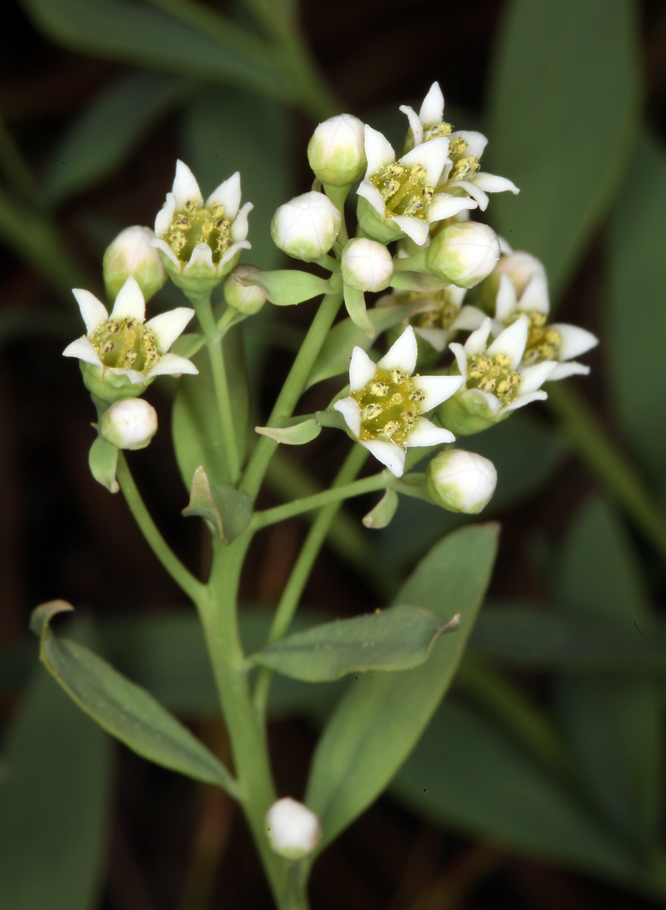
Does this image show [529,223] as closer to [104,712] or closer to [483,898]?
[104,712]

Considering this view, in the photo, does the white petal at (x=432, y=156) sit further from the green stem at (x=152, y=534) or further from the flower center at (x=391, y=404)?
the green stem at (x=152, y=534)

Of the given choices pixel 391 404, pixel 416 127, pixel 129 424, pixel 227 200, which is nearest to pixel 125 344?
Result: pixel 129 424

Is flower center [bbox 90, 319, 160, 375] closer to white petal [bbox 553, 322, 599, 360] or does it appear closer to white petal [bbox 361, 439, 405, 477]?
white petal [bbox 361, 439, 405, 477]

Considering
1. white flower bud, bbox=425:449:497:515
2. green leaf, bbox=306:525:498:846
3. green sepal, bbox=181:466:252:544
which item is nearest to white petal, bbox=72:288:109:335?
green sepal, bbox=181:466:252:544

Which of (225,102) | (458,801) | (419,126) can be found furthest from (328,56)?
(458,801)

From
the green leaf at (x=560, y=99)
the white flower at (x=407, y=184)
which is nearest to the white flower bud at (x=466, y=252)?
the white flower at (x=407, y=184)

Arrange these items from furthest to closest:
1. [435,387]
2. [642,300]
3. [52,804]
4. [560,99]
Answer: [642,300] → [560,99] → [52,804] → [435,387]

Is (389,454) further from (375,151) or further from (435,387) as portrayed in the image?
(375,151)
